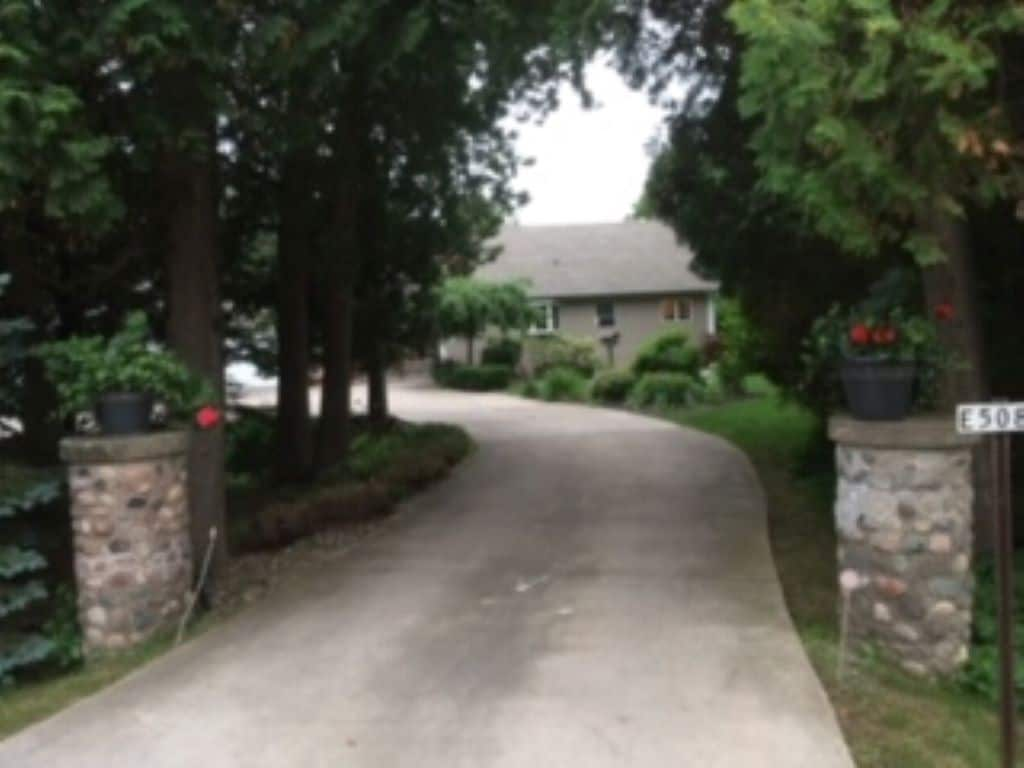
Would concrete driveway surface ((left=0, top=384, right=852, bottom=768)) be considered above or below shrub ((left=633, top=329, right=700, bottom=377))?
below

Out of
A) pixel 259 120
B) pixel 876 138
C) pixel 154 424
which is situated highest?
pixel 259 120

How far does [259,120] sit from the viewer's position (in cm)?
912

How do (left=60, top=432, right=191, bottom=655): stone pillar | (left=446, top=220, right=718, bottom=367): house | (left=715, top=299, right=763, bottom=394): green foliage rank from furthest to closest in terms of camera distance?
(left=446, top=220, right=718, bottom=367): house → (left=715, top=299, right=763, bottom=394): green foliage → (left=60, top=432, right=191, bottom=655): stone pillar

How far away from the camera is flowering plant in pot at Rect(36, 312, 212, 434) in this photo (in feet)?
26.2

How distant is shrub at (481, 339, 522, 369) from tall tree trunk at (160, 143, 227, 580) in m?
31.4

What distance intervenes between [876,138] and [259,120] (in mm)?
4699

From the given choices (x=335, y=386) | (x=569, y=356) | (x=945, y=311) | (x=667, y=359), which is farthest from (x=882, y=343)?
(x=569, y=356)

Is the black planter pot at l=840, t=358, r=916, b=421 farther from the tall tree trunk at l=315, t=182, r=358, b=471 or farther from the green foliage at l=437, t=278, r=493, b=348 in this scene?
the green foliage at l=437, t=278, r=493, b=348

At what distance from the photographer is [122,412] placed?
7973 mm

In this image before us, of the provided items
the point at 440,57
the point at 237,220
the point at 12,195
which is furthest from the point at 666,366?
the point at 12,195

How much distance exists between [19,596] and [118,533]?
776 mm

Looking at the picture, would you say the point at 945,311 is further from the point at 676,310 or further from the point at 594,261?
the point at 594,261

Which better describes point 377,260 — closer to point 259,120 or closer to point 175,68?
point 259,120

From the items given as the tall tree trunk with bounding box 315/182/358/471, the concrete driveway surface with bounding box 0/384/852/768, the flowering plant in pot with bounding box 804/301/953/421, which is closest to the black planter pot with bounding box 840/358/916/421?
the flowering plant in pot with bounding box 804/301/953/421
